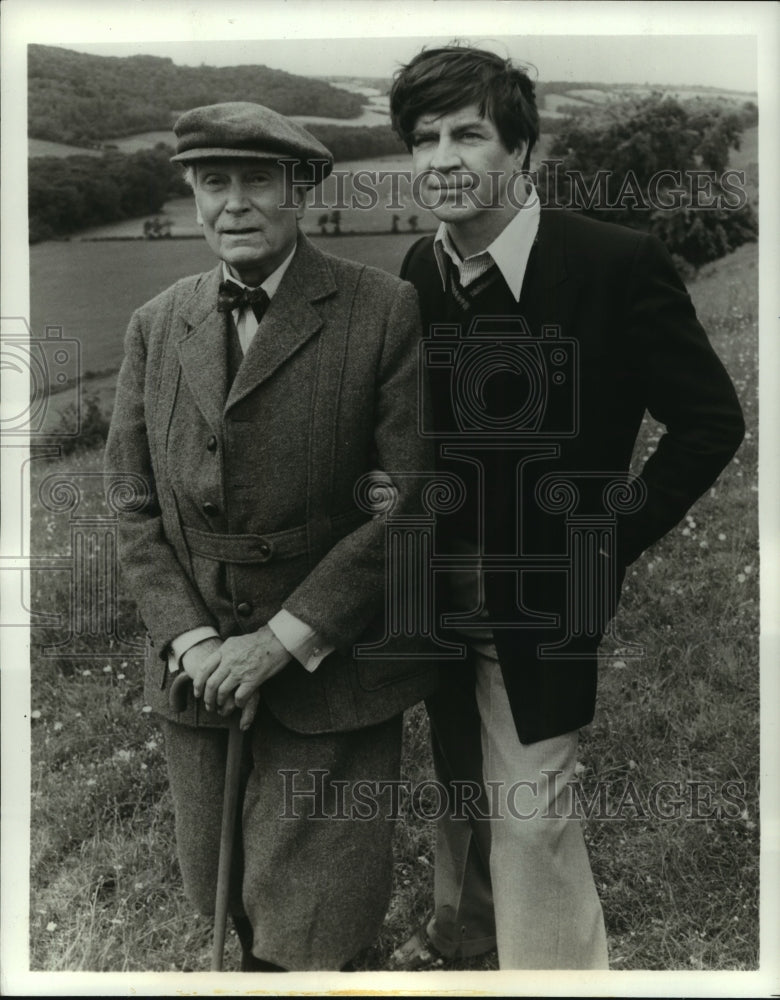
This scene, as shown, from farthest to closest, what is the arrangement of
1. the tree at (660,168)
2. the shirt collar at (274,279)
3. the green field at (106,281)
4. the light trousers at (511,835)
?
the green field at (106,281) → the tree at (660,168) → the light trousers at (511,835) → the shirt collar at (274,279)

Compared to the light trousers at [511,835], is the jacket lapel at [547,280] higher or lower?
higher

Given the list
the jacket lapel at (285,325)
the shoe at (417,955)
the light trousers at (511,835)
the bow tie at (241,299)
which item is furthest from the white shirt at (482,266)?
the shoe at (417,955)

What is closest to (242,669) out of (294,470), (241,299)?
(294,470)

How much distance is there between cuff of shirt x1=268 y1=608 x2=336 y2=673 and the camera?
2.72 meters

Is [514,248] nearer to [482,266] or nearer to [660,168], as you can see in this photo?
[482,266]

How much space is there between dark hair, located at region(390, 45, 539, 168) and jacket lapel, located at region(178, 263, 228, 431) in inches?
25.7

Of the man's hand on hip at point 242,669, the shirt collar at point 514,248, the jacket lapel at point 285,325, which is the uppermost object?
the shirt collar at point 514,248

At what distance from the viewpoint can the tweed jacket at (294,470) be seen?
2.74 meters

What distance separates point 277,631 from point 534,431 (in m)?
0.87

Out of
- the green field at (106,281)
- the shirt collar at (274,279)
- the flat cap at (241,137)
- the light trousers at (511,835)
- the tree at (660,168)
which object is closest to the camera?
the flat cap at (241,137)

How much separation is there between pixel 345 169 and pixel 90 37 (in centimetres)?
83

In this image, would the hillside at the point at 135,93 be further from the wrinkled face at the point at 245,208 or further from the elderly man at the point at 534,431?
the wrinkled face at the point at 245,208

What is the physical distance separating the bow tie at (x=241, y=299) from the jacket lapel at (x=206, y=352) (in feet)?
0.15

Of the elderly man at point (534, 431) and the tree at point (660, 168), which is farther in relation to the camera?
the tree at point (660, 168)
